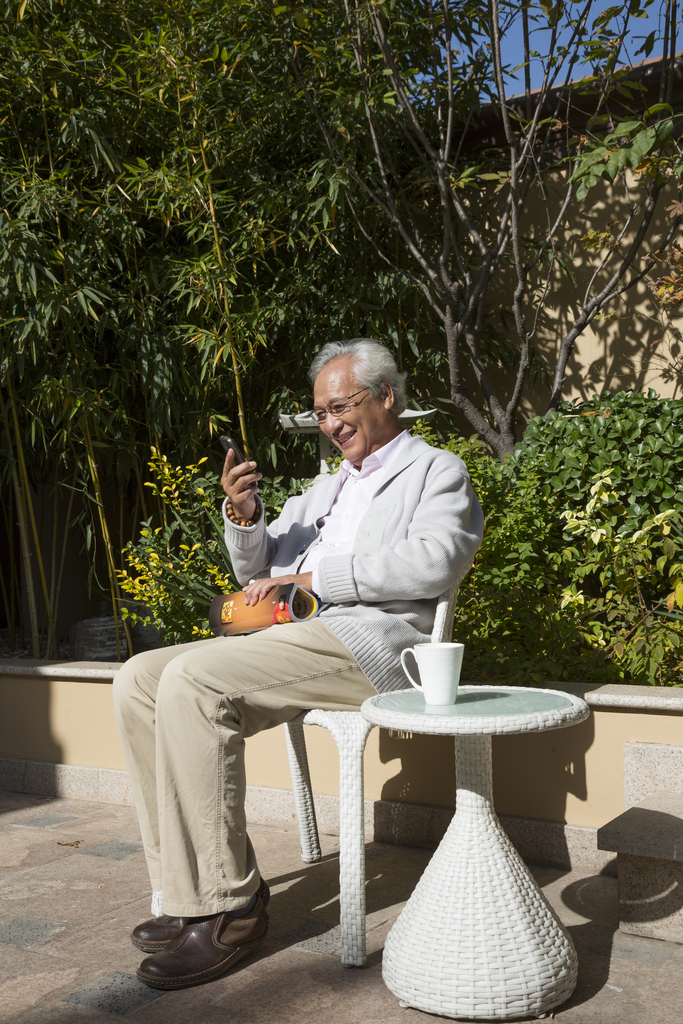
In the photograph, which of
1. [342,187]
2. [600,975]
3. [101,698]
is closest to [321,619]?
[600,975]

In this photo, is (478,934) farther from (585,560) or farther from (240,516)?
(585,560)

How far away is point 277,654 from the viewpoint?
183 centimetres

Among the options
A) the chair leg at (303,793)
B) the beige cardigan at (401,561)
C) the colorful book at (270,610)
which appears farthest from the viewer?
the chair leg at (303,793)

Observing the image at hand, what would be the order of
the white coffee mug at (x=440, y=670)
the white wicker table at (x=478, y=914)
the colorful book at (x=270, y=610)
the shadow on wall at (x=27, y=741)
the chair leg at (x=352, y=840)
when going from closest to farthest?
the white wicker table at (x=478, y=914), the white coffee mug at (x=440, y=670), the chair leg at (x=352, y=840), the colorful book at (x=270, y=610), the shadow on wall at (x=27, y=741)

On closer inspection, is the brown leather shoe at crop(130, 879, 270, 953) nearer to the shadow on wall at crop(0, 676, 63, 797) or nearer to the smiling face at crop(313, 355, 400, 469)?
the smiling face at crop(313, 355, 400, 469)

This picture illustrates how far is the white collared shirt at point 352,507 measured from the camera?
85.9 inches

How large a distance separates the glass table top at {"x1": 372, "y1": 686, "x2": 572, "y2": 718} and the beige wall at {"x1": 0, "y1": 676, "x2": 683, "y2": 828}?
1.70 ft

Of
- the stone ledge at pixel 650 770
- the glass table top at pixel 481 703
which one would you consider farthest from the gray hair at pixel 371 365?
the stone ledge at pixel 650 770

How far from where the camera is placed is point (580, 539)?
2893 mm

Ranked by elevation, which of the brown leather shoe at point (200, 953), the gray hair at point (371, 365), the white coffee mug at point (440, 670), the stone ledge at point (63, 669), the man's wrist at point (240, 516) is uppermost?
the gray hair at point (371, 365)

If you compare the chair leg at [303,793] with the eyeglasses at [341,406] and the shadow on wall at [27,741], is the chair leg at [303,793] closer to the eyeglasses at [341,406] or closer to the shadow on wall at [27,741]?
the eyeglasses at [341,406]

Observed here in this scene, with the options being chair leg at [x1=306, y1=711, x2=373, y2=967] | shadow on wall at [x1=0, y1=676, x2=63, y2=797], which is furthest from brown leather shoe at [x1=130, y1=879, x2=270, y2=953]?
shadow on wall at [x1=0, y1=676, x2=63, y2=797]

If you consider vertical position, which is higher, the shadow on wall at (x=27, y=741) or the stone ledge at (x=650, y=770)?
the stone ledge at (x=650, y=770)

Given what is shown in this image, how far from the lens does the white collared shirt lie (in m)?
2.18
